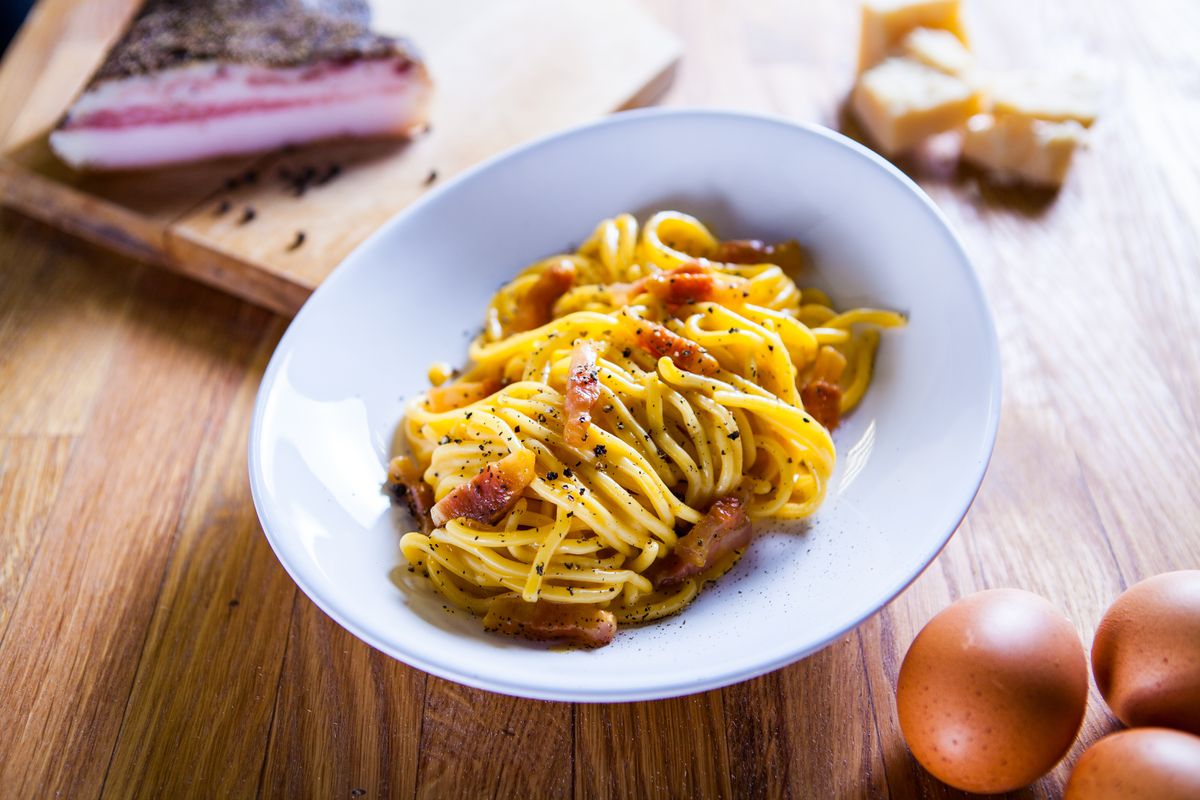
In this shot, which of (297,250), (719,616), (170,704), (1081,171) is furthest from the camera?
(1081,171)

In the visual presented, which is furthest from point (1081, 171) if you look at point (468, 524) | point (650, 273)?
point (468, 524)


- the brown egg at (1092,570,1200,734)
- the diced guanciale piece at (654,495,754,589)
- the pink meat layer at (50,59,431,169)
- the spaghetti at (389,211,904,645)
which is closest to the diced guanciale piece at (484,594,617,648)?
the spaghetti at (389,211,904,645)

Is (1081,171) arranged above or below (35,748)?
above

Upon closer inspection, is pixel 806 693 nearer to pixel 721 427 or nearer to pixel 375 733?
pixel 721 427

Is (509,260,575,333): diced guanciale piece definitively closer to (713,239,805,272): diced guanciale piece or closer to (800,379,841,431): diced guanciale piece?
(713,239,805,272): diced guanciale piece

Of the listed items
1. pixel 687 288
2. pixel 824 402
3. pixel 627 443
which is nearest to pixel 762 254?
pixel 687 288

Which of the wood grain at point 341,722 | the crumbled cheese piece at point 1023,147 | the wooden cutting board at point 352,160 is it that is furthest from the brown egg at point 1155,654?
the wooden cutting board at point 352,160

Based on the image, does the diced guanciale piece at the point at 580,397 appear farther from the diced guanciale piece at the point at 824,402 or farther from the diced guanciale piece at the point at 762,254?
the diced guanciale piece at the point at 762,254
